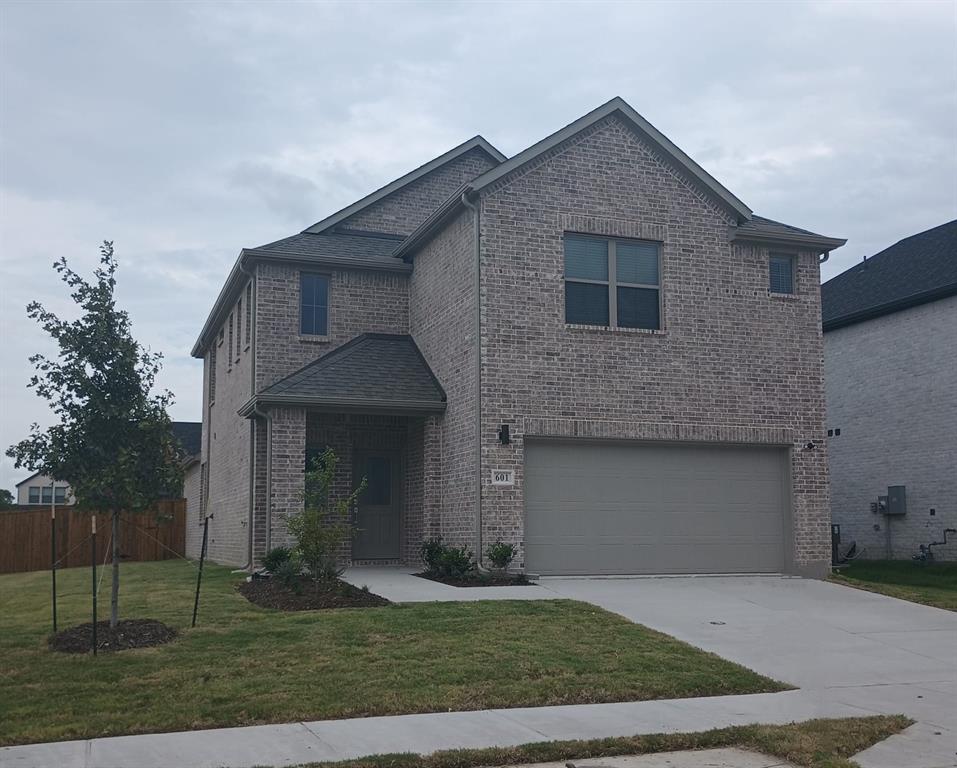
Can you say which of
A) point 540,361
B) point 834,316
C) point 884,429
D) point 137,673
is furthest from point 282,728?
point 834,316

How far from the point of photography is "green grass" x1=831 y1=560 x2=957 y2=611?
16250mm

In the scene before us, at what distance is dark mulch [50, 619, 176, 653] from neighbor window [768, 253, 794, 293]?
12.8 m

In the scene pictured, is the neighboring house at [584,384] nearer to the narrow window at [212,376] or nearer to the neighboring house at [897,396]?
the neighboring house at [897,396]

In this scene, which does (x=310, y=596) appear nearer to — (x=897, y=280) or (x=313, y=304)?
(x=313, y=304)

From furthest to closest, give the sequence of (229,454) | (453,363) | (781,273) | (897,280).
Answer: (897,280) < (229,454) < (781,273) < (453,363)

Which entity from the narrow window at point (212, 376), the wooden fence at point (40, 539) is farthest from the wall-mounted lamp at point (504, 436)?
the wooden fence at point (40, 539)

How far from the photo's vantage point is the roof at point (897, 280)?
961 inches

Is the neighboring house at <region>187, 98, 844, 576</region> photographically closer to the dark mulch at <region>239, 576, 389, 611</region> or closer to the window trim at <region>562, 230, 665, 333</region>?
the window trim at <region>562, 230, 665, 333</region>

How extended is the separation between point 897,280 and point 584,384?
492 inches

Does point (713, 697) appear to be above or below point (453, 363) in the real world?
below

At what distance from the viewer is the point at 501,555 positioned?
16.5 meters

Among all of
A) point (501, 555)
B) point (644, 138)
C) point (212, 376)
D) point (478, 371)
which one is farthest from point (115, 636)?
point (212, 376)

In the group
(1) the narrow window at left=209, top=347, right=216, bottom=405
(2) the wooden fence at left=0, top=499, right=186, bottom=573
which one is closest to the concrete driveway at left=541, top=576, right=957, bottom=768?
(1) the narrow window at left=209, top=347, right=216, bottom=405

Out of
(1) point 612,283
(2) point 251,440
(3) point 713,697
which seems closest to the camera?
(3) point 713,697
